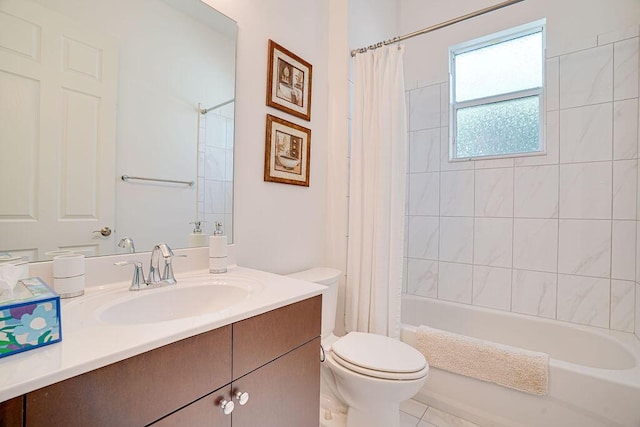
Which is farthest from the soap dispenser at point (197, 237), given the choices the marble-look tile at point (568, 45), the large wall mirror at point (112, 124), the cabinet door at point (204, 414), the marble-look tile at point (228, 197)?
the marble-look tile at point (568, 45)

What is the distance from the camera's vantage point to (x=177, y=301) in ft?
3.25

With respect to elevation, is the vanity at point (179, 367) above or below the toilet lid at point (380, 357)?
above

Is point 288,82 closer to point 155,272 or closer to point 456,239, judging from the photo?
point 155,272

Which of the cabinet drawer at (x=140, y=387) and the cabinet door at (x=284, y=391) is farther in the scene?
the cabinet door at (x=284, y=391)

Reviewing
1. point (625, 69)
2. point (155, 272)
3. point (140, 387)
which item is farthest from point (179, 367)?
point (625, 69)

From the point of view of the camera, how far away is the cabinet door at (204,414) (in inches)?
24.9

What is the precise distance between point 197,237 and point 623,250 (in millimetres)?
2342

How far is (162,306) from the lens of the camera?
951 mm

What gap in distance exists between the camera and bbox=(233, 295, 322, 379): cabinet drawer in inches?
29.8

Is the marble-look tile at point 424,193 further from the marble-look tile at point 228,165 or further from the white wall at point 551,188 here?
the marble-look tile at point 228,165

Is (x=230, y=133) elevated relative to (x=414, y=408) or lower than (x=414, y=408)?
elevated

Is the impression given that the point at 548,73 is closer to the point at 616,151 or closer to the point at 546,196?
the point at 616,151

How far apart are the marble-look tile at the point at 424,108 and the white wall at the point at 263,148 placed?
2.93 feet

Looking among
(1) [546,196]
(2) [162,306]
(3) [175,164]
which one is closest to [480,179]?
(1) [546,196]
